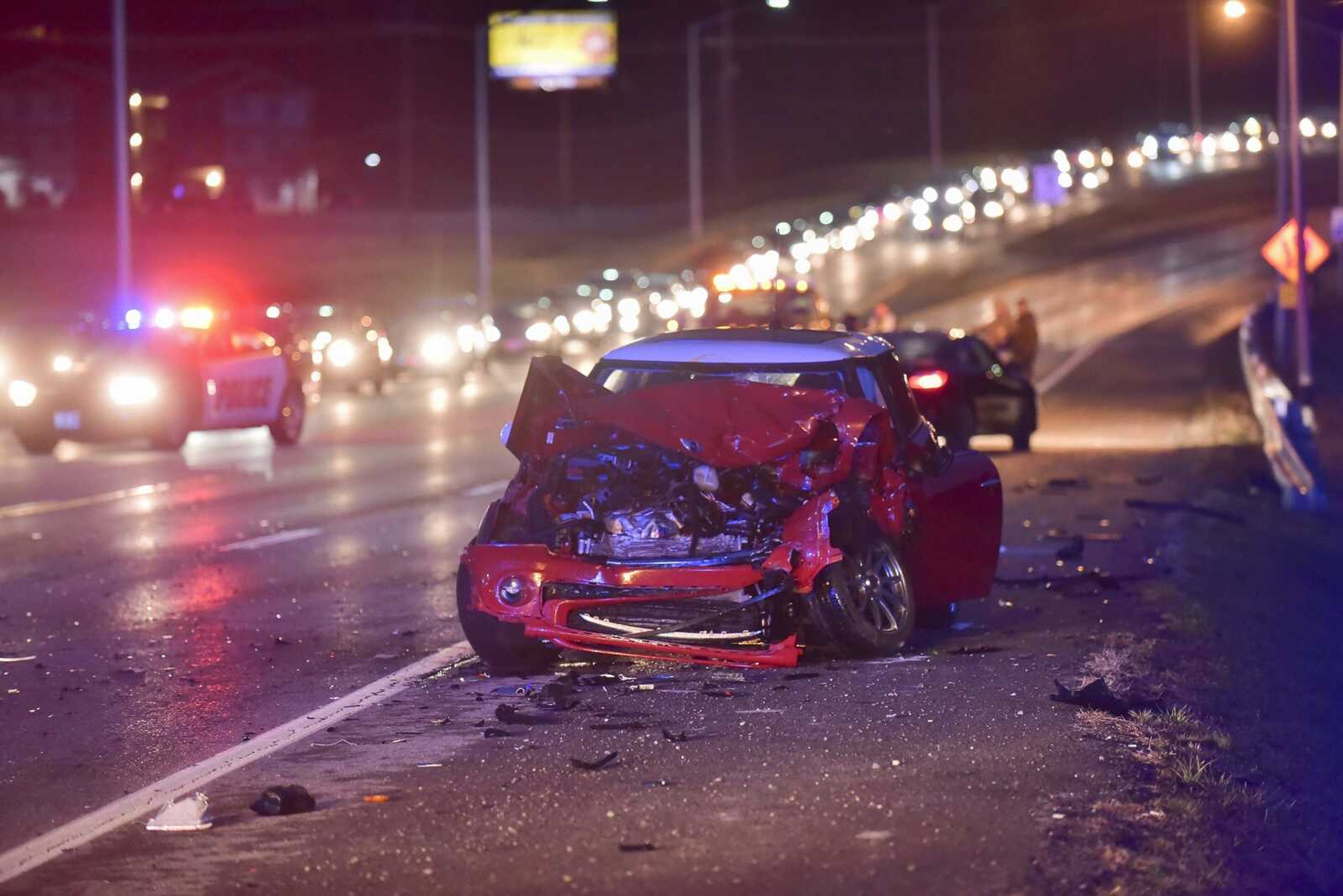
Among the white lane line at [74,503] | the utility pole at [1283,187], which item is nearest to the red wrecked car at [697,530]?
the white lane line at [74,503]

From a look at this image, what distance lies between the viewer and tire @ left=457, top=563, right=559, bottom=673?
9328 millimetres

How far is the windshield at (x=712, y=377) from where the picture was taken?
10461 mm

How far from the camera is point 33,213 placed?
87062mm

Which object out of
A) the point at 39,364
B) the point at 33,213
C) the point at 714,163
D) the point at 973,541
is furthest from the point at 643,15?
the point at 973,541

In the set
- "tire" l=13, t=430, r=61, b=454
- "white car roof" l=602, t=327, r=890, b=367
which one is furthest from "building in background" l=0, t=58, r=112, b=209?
"white car roof" l=602, t=327, r=890, b=367

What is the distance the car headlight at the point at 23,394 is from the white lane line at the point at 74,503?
15.1ft

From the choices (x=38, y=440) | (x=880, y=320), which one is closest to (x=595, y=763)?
(x=38, y=440)

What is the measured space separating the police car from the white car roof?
46.5 feet

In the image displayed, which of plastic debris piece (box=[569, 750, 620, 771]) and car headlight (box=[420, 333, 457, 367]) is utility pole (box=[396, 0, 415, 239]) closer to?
car headlight (box=[420, 333, 457, 367])

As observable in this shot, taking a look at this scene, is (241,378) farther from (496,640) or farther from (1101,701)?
Result: (1101,701)

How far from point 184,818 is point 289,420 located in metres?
19.2

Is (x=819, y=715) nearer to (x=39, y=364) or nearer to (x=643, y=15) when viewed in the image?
(x=39, y=364)

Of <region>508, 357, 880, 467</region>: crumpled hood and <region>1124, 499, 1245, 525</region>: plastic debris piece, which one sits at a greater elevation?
<region>508, 357, 880, 467</region>: crumpled hood

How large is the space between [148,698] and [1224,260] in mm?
62060
